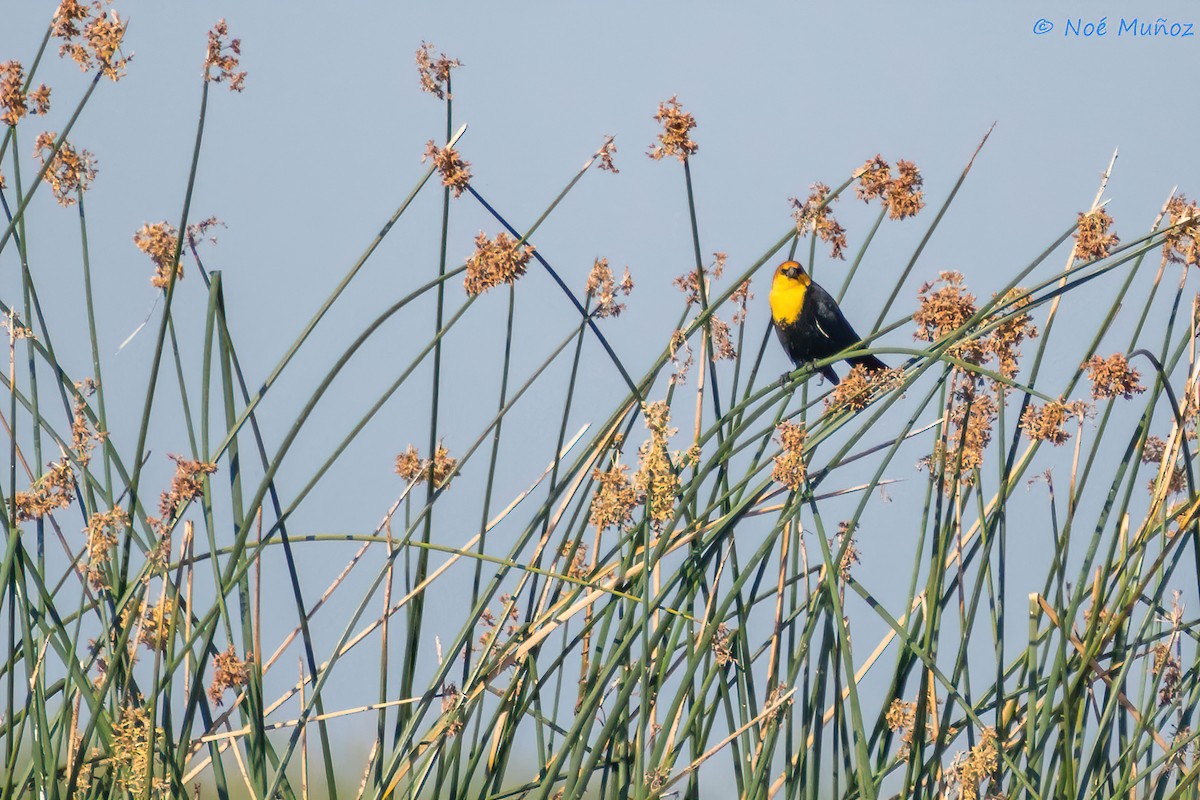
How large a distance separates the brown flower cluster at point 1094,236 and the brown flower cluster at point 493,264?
0.79 metres

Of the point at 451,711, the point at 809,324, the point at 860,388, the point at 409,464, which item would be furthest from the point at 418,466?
the point at 809,324

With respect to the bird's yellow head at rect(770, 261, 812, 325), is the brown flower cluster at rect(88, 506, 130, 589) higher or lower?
lower

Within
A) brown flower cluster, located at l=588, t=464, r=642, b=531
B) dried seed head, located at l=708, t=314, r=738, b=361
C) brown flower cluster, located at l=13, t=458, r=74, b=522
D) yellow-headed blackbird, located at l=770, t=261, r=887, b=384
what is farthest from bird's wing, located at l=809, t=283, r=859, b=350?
brown flower cluster, located at l=13, t=458, r=74, b=522

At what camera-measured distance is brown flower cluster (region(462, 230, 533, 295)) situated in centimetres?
150

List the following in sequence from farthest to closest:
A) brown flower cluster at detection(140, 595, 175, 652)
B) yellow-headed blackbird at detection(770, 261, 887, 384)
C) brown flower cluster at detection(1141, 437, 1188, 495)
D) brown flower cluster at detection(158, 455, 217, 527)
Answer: yellow-headed blackbird at detection(770, 261, 887, 384) → brown flower cluster at detection(1141, 437, 1188, 495) → brown flower cluster at detection(140, 595, 175, 652) → brown flower cluster at detection(158, 455, 217, 527)

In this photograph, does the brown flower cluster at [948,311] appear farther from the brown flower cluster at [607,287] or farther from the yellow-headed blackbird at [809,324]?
the yellow-headed blackbird at [809,324]

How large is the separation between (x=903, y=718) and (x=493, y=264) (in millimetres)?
939

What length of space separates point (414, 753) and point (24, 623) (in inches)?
23.6

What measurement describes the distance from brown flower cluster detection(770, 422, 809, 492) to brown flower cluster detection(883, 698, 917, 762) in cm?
43

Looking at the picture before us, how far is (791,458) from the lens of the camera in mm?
1621

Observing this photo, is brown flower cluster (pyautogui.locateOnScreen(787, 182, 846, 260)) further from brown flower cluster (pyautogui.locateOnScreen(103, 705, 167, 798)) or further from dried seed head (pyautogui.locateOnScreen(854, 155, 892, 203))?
brown flower cluster (pyautogui.locateOnScreen(103, 705, 167, 798))

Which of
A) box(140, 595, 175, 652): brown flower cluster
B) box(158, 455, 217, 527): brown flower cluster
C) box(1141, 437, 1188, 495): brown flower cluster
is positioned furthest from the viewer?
box(1141, 437, 1188, 495): brown flower cluster

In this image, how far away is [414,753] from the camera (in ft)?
6.09

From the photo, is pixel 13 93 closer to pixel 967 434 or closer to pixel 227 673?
pixel 227 673
